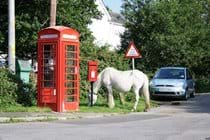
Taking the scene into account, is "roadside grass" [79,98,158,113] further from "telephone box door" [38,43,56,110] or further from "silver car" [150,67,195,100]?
"silver car" [150,67,195,100]

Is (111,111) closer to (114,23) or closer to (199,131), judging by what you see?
(199,131)

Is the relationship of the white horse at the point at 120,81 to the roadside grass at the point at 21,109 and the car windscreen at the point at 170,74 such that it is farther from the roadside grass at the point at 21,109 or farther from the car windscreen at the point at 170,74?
the car windscreen at the point at 170,74

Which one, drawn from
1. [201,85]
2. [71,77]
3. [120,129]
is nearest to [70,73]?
[71,77]

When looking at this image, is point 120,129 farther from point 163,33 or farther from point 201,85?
point 201,85

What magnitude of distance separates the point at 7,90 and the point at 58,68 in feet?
6.84

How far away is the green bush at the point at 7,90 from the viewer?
21.0m

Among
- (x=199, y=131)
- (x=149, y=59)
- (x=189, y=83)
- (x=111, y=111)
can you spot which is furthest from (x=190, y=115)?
(x=149, y=59)

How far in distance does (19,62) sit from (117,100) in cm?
505

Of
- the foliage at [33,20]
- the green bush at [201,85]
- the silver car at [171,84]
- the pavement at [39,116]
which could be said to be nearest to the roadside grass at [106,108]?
the pavement at [39,116]

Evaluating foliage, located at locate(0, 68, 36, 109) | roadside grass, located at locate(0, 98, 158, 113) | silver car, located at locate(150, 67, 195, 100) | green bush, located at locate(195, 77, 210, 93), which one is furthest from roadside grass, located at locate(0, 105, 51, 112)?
green bush, located at locate(195, 77, 210, 93)

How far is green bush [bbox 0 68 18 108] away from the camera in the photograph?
827 inches

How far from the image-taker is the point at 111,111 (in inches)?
853

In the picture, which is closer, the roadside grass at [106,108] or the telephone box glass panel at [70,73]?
the telephone box glass panel at [70,73]

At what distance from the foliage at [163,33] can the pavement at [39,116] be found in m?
19.6
